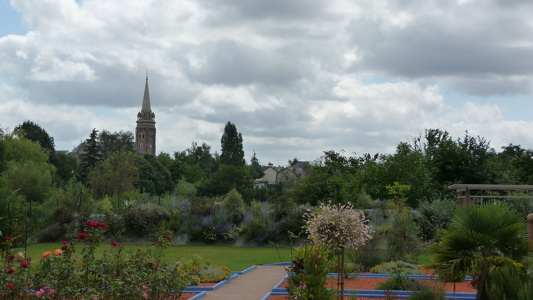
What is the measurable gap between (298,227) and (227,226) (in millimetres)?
2913

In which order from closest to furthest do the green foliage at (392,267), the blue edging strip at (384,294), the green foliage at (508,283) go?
the green foliage at (508,283) < the blue edging strip at (384,294) < the green foliage at (392,267)

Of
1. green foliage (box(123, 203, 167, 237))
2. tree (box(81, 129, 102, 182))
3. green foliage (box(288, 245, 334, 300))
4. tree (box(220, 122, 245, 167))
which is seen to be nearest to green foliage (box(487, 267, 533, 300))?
green foliage (box(288, 245, 334, 300))

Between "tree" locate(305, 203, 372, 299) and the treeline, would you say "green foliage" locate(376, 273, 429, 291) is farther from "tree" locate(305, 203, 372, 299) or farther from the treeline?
the treeline

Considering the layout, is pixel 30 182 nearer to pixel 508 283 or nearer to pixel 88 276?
pixel 88 276

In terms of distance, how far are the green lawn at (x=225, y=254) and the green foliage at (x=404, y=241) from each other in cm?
365

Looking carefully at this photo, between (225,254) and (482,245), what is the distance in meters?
14.0

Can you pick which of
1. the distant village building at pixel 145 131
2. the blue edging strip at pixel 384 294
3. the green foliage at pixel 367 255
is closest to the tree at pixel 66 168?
the green foliage at pixel 367 255

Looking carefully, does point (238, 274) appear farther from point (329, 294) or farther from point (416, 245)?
point (329, 294)

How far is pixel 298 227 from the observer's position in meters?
25.9

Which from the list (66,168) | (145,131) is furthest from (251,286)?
(145,131)

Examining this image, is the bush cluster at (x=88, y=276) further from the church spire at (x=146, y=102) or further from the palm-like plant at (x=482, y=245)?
the church spire at (x=146, y=102)

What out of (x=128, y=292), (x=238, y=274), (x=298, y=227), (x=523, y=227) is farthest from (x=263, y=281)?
(x=298, y=227)

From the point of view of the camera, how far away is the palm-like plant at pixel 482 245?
906 cm

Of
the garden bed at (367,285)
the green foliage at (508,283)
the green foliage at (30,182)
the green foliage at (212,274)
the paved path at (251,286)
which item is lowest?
the paved path at (251,286)
